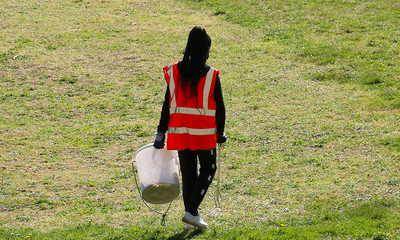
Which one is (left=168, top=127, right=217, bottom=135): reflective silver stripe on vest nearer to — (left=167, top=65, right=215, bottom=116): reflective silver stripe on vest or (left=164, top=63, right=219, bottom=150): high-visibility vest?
(left=164, top=63, right=219, bottom=150): high-visibility vest

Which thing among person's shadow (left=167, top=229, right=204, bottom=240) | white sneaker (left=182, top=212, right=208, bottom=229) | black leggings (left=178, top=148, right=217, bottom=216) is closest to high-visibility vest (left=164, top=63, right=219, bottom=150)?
black leggings (left=178, top=148, right=217, bottom=216)

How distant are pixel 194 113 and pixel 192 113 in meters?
0.02

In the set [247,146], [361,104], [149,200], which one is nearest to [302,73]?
[361,104]

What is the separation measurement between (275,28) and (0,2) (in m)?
12.8

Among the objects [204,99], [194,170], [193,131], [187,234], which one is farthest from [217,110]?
[187,234]

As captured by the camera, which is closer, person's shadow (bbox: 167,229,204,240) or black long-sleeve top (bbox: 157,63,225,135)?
black long-sleeve top (bbox: 157,63,225,135)

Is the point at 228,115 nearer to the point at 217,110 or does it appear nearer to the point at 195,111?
the point at 217,110

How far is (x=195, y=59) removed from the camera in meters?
4.25

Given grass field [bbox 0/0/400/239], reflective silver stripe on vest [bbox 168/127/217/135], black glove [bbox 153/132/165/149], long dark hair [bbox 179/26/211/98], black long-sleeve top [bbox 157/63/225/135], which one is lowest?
grass field [bbox 0/0/400/239]

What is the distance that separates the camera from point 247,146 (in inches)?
330

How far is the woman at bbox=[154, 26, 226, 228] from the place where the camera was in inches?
167

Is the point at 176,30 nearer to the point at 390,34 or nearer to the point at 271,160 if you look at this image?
the point at 390,34

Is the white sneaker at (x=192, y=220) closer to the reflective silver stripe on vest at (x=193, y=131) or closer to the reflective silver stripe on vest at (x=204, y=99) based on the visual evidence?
the reflective silver stripe on vest at (x=193, y=131)

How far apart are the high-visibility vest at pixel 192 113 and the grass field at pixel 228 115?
1.10m
